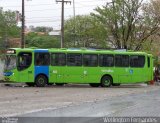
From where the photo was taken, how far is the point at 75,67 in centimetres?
4088

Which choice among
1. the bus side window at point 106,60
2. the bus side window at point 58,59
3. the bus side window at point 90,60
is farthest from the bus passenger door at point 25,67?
the bus side window at point 106,60

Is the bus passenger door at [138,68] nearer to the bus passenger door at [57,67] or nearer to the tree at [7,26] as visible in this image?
the bus passenger door at [57,67]

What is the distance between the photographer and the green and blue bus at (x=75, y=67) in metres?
39.3

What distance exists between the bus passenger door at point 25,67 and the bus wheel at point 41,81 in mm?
612

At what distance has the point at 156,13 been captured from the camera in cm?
5941

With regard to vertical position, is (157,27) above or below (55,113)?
above

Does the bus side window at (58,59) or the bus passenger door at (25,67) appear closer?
the bus passenger door at (25,67)

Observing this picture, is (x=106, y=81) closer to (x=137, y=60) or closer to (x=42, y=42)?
(x=137, y=60)

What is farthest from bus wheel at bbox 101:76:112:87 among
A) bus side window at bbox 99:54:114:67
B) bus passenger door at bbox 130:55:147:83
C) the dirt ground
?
the dirt ground

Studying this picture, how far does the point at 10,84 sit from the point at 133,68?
9921mm

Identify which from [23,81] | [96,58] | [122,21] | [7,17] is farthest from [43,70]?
[7,17]

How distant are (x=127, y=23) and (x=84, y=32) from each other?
46.1 ft

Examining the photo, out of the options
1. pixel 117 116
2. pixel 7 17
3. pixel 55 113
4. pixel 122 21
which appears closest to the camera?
pixel 117 116

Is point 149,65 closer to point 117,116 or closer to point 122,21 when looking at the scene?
point 122,21
